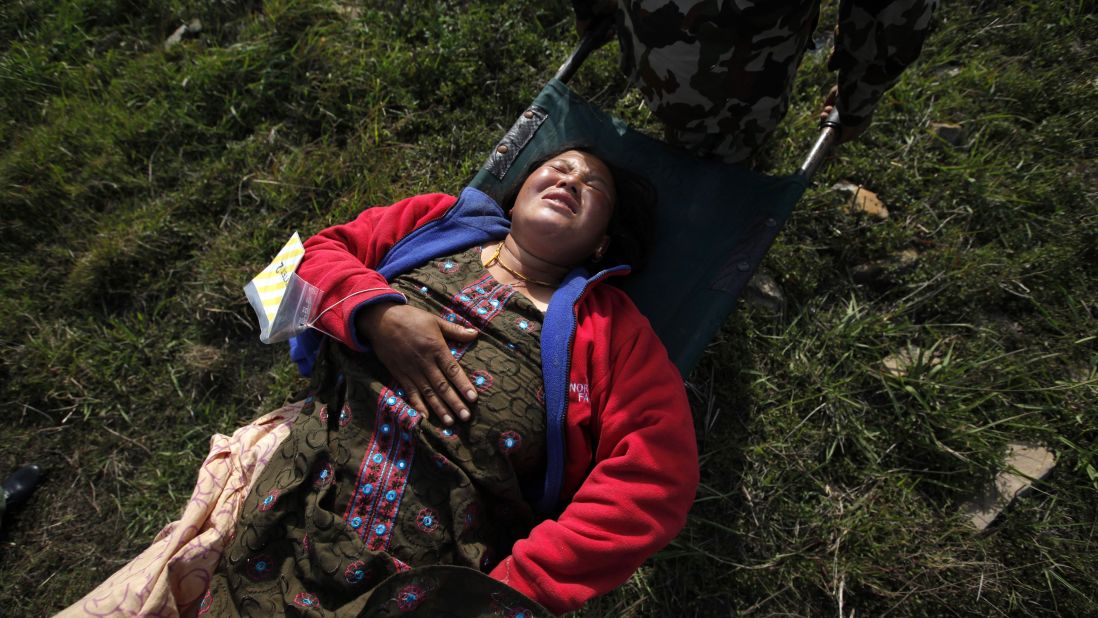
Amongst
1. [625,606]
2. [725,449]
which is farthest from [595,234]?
[625,606]

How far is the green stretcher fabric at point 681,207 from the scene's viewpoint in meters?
2.61

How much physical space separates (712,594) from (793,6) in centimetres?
249

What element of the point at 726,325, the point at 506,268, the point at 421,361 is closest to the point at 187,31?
the point at 506,268

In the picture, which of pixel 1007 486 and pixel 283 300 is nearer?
pixel 283 300

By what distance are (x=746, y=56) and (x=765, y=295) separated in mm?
1342

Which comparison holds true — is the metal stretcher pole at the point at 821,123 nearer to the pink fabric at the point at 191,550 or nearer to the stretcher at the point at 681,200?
the stretcher at the point at 681,200

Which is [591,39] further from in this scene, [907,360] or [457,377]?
[907,360]

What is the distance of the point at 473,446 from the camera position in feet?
6.98

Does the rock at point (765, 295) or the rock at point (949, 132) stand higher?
the rock at point (949, 132)

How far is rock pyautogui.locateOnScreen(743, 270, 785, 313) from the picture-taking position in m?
3.21

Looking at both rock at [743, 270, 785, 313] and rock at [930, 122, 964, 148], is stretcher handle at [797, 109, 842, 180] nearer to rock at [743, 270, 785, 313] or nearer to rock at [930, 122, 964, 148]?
rock at [743, 270, 785, 313]

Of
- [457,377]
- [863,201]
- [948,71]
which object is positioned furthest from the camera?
[948,71]

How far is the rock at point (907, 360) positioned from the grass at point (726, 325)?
37mm

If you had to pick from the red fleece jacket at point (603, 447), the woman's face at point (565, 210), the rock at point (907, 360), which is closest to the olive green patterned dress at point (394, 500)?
the red fleece jacket at point (603, 447)
